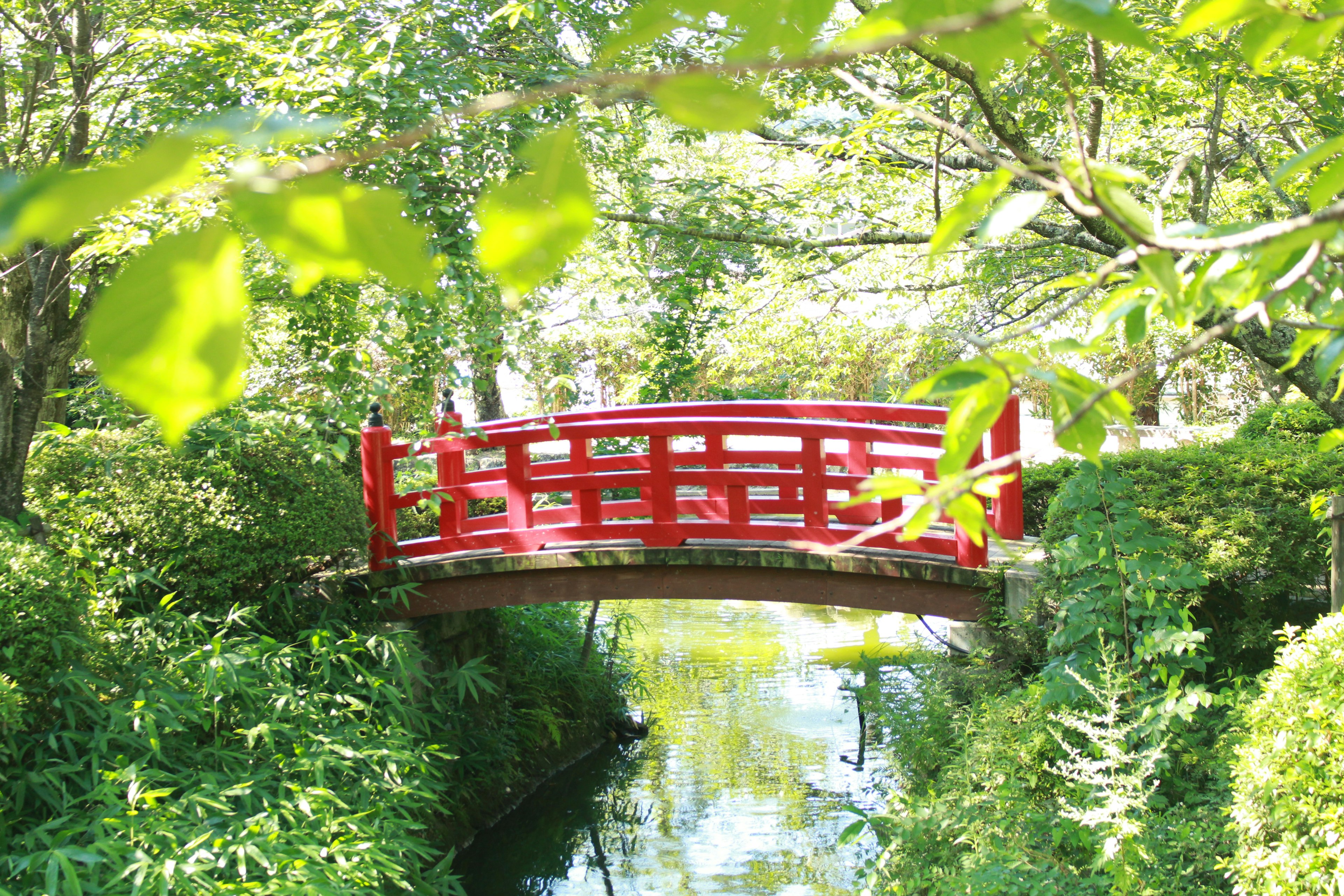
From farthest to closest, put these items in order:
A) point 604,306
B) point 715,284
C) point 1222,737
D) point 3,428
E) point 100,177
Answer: point 604,306 < point 715,284 < point 3,428 < point 1222,737 < point 100,177

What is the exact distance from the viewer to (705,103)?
58cm

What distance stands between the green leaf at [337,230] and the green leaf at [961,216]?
41cm

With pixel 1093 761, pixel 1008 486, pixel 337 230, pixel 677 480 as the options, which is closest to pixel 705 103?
pixel 337 230

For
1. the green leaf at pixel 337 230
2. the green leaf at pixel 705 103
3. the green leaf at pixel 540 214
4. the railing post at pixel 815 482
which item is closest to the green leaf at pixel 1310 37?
the green leaf at pixel 705 103

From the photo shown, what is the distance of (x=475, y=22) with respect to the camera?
209 inches

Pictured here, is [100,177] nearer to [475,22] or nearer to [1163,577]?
[1163,577]

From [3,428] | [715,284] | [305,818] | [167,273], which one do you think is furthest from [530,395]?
[167,273]

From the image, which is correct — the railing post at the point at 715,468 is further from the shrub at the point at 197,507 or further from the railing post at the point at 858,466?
the shrub at the point at 197,507

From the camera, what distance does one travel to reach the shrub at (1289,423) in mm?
6168

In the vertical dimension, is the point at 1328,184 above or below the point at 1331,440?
above

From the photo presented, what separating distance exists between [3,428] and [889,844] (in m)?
4.21

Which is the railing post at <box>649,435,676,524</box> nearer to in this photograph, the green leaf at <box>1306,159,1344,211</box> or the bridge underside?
the bridge underside

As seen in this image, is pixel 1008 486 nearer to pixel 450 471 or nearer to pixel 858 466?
pixel 858 466

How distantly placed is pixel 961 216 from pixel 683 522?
4.12 meters
